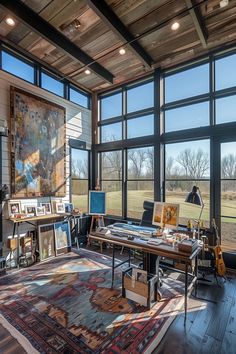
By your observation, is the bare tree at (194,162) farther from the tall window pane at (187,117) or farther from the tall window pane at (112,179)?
the tall window pane at (112,179)

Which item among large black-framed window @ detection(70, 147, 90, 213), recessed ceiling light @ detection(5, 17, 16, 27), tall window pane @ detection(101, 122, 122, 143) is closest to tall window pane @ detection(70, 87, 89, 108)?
tall window pane @ detection(101, 122, 122, 143)

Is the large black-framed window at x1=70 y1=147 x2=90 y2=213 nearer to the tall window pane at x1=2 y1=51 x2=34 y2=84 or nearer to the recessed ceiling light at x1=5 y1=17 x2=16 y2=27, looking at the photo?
the tall window pane at x1=2 y1=51 x2=34 y2=84

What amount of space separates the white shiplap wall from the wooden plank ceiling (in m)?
0.67

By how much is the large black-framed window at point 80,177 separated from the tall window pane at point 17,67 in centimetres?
186

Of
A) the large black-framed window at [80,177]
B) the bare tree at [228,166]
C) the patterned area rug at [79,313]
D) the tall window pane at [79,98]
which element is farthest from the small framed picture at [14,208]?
the bare tree at [228,166]

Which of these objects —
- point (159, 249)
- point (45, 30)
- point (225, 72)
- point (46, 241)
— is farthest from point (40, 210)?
point (225, 72)

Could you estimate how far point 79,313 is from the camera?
243 cm

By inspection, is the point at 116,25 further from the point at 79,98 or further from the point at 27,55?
the point at 79,98

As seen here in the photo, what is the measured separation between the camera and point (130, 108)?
16.9ft

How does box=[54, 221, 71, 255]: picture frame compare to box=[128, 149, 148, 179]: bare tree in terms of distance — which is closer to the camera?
box=[54, 221, 71, 255]: picture frame

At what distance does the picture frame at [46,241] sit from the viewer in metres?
4.07

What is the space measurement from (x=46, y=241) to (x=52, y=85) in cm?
362

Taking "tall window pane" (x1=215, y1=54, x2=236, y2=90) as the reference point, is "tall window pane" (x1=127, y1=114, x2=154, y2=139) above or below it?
below

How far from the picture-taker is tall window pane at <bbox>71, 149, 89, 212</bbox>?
5246 mm
